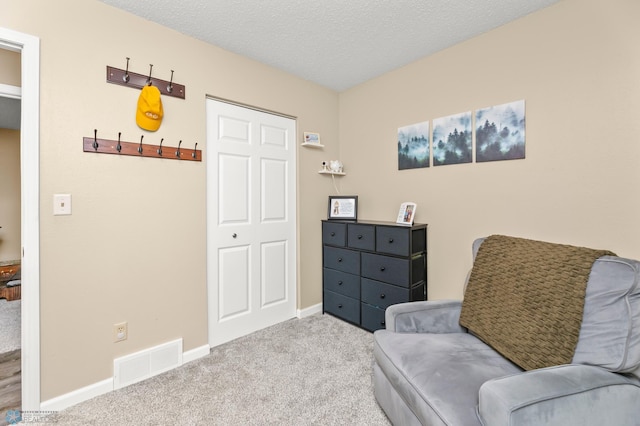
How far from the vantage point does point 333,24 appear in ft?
6.64

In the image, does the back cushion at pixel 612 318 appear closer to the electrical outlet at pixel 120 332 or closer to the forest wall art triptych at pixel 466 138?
the forest wall art triptych at pixel 466 138

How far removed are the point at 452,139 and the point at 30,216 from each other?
2.96 metres

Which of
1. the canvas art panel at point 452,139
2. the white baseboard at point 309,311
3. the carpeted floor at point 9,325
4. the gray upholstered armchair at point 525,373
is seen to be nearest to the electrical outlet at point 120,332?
the carpeted floor at point 9,325

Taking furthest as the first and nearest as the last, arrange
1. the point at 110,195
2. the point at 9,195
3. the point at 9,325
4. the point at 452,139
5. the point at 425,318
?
the point at 9,195, the point at 9,325, the point at 452,139, the point at 110,195, the point at 425,318

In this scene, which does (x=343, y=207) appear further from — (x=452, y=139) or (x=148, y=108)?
(x=148, y=108)

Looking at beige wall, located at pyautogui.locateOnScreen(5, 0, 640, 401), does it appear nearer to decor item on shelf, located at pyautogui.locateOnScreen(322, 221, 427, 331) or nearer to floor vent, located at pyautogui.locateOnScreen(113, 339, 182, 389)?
floor vent, located at pyautogui.locateOnScreen(113, 339, 182, 389)

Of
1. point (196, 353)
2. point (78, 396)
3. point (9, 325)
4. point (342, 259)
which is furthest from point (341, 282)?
point (9, 325)

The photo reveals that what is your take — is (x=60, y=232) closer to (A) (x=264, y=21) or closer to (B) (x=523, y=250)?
(A) (x=264, y=21)

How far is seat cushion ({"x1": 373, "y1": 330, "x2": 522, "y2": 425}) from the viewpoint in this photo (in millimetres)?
1067

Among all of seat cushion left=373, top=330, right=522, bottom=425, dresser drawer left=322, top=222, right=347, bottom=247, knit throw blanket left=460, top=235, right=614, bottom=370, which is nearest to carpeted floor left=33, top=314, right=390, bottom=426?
seat cushion left=373, top=330, right=522, bottom=425

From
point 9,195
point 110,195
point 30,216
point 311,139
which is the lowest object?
point 30,216

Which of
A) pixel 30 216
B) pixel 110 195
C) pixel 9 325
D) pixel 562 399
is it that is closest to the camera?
pixel 562 399

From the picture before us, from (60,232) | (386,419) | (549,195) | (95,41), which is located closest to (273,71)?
(95,41)

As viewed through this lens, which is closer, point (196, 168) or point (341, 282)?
point (196, 168)
